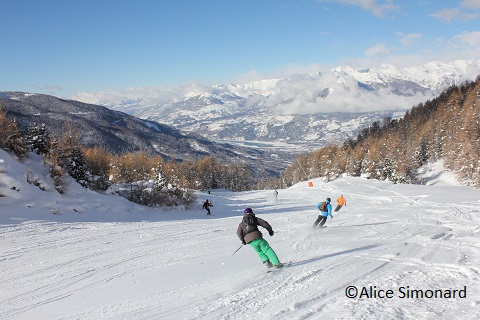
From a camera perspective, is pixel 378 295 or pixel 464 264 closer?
pixel 378 295

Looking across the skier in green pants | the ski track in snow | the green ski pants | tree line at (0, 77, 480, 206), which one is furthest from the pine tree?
the green ski pants

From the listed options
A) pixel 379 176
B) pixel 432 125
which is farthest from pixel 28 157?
pixel 432 125

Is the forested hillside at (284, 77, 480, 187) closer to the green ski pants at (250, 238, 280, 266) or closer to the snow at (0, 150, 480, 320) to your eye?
the snow at (0, 150, 480, 320)

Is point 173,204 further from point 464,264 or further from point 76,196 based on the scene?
point 464,264

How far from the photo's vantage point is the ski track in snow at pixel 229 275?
16.6ft

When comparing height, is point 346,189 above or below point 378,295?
below

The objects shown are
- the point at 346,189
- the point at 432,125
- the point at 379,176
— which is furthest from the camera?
the point at 432,125

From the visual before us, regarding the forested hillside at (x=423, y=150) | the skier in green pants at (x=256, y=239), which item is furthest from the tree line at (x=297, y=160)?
the skier in green pants at (x=256, y=239)

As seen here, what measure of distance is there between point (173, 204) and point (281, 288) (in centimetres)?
2392

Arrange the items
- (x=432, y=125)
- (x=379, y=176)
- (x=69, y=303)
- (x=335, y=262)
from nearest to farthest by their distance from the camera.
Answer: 1. (x=69, y=303)
2. (x=335, y=262)
3. (x=379, y=176)
4. (x=432, y=125)

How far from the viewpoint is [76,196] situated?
66.9 ft

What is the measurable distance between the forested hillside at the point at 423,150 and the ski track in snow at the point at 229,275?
40.0 metres

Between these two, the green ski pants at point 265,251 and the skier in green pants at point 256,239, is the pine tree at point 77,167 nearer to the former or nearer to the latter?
the skier in green pants at point 256,239

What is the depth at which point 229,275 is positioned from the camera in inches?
277
